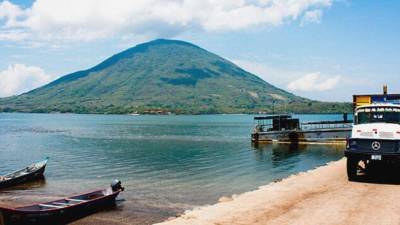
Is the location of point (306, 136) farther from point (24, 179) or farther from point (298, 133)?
point (24, 179)

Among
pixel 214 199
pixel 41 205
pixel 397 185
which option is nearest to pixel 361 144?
pixel 397 185

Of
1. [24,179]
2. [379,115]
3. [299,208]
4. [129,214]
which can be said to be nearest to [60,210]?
[129,214]

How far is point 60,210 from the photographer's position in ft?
78.1

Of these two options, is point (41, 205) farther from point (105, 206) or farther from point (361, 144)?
point (361, 144)

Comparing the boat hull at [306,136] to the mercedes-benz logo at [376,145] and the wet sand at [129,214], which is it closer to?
the mercedes-benz logo at [376,145]

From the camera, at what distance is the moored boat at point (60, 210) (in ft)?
69.4

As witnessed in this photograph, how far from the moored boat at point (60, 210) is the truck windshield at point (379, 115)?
1713 cm

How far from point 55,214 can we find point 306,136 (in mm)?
58227

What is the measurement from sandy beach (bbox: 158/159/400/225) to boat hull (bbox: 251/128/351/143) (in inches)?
1897

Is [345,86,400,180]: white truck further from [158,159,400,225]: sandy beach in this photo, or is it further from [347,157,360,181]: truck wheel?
[158,159,400,225]: sandy beach

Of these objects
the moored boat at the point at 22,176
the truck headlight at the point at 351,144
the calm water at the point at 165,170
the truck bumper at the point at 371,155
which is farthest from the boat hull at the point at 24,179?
the truck headlight at the point at 351,144

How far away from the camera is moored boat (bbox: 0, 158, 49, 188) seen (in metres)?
36.1

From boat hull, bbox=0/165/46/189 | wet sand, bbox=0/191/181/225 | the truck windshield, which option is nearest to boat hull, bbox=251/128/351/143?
boat hull, bbox=0/165/46/189

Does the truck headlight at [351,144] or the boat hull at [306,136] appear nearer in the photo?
the truck headlight at [351,144]
